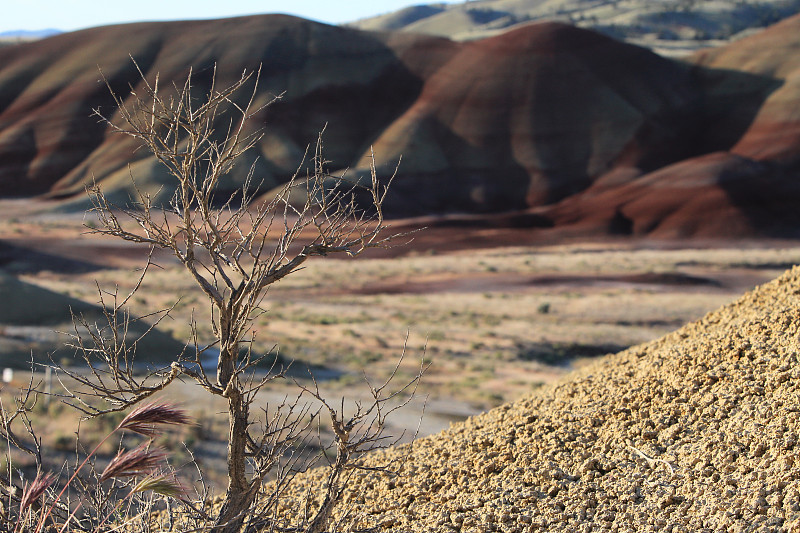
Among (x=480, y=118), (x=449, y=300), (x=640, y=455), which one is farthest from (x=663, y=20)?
(x=640, y=455)

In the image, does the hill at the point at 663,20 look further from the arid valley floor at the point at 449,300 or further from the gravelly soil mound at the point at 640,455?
the gravelly soil mound at the point at 640,455

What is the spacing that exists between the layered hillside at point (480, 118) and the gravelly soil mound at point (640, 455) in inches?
1930

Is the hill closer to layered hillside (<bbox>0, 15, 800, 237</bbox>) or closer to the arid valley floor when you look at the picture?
layered hillside (<bbox>0, 15, 800, 237</bbox>)

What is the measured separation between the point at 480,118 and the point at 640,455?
213 feet

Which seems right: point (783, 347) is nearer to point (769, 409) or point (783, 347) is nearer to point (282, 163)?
point (769, 409)

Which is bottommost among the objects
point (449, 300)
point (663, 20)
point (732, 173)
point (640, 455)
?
point (732, 173)

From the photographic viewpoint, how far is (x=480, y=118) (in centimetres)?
6769

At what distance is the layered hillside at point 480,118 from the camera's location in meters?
57.4

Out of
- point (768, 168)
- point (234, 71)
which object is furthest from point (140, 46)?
point (768, 168)

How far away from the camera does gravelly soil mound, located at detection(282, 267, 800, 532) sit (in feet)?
13.5

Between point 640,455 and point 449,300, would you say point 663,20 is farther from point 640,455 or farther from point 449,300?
point 640,455

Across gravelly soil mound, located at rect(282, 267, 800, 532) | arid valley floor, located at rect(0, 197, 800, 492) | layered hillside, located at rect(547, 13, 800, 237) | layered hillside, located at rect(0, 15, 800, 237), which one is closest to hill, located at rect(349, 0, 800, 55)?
layered hillside, located at rect(547, 13, 800, 237)

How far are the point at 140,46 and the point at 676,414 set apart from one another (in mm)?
81083

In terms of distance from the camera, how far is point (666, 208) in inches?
2148
